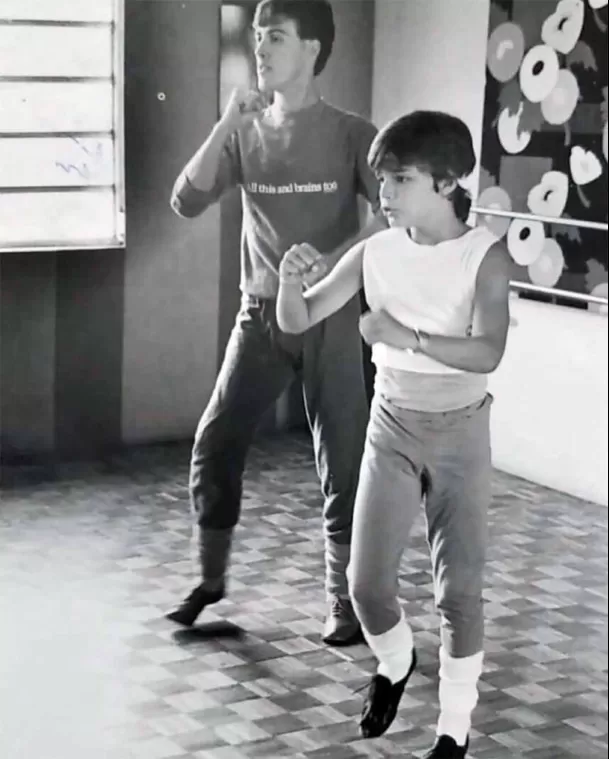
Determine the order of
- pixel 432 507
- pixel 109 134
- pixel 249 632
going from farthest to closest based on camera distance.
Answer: pixel 249 632 → pixel 432 507 → pixel 109 134

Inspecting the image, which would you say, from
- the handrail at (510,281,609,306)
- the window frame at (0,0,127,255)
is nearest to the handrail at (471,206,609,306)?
the handrail at (510,281,609,306)

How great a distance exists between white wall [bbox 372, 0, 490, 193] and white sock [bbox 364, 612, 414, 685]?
0.46m

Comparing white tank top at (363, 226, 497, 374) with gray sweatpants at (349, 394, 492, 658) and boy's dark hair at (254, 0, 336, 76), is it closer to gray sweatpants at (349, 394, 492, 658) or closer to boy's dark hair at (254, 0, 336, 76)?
gray sweatpants at (349, 394, 492, 658)

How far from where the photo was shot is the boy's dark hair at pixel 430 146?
3.79ft

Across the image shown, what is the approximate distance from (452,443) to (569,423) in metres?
0.11

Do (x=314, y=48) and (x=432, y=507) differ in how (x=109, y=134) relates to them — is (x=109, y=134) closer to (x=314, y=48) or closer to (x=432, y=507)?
(x=314, y=48)

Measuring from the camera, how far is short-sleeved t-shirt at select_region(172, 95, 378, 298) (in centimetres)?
120

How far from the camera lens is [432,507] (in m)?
1.24

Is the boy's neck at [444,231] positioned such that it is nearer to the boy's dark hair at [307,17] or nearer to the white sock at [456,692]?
the boy's dark hair at [307,17]

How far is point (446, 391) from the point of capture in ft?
3.91

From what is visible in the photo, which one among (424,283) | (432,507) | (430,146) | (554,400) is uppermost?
(430,146)

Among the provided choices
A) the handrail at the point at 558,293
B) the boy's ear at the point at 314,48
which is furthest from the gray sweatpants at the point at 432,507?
the boy's ear at the point at 314,48

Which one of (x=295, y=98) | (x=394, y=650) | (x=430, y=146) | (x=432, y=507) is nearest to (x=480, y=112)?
(x=430, y=146)

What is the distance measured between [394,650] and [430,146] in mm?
520
